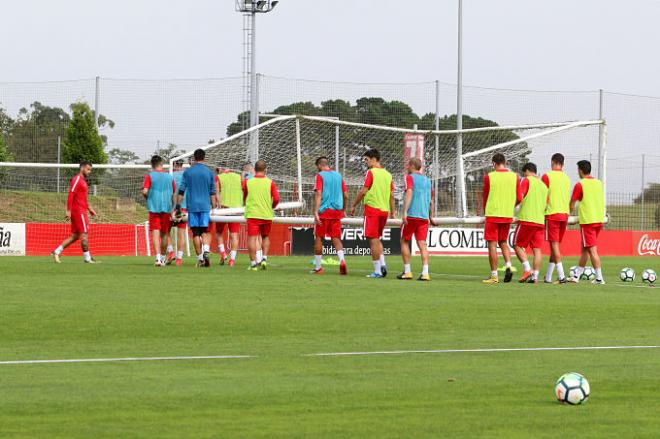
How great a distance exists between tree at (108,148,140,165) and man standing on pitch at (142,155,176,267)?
493 inches

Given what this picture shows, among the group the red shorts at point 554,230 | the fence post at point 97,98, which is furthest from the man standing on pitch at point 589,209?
the fence post at point 97,98

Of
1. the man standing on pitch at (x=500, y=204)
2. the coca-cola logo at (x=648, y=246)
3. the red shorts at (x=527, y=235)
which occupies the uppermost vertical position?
the man standing on pitch at (x=500, y=204)

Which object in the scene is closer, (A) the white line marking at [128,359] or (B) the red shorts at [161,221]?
(A) the white line marking at [128,359]

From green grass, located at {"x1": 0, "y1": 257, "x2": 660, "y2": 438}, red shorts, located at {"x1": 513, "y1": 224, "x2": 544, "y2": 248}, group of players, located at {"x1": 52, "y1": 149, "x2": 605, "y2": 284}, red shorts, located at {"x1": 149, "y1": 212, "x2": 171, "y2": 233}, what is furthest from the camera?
red shorts, located at {"x1": 149, "y1": 212, "x2": 171, "y2": 233}

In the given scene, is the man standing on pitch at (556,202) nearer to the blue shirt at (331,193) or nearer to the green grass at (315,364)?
the blue shirt at (331,193)

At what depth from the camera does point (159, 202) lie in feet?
76.5

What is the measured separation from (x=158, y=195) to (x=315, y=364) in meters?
15.1

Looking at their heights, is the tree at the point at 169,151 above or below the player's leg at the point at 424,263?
above

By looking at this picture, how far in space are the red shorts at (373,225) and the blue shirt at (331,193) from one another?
845mm

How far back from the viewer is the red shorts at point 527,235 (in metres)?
20.1

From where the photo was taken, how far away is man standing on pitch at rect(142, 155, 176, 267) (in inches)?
916

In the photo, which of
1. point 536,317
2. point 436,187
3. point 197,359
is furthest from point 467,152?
point 197,359

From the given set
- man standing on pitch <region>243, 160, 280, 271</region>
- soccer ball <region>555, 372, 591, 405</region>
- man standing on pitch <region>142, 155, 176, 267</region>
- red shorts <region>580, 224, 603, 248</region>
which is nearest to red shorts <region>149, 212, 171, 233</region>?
man standing on pitch <region>142, 155, 176, 267</region>

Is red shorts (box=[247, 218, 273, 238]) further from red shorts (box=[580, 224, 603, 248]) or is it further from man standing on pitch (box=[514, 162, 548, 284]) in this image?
red shorts (box=[580, 224, 603, 248])
